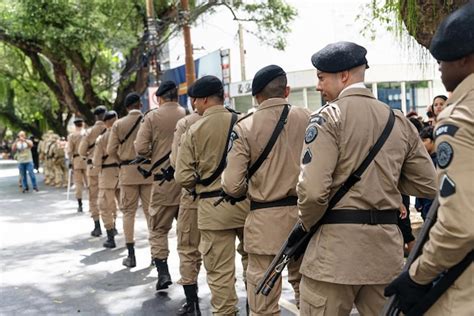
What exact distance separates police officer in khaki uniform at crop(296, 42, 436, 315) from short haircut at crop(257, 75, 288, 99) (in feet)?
2.97

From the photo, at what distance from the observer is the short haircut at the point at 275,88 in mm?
3844

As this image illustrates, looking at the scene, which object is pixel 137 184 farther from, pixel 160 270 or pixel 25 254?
pixel 25 254

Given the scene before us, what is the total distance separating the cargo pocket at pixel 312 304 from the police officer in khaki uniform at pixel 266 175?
800 mm

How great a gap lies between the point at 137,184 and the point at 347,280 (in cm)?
465

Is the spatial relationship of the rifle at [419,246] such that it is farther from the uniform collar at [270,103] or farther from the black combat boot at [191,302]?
the black combat boot at [191,302]

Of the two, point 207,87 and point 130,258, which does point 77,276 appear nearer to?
point 130,258

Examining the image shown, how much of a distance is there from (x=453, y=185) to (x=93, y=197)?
8.27 m

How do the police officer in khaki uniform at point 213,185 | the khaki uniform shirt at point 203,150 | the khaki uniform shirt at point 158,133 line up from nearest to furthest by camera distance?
the police officer in khaki uniform at point 213,185, the khaki uniform shirt at point 203,150, the khaki uniform shirt at point 158,133

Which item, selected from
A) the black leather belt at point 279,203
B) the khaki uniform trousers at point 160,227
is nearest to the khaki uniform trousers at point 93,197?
the khaki uniform trousers at point 160,227

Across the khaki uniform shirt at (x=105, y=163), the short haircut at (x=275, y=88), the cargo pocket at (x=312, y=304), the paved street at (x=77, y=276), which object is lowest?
the paved street at (x=77, y=276)

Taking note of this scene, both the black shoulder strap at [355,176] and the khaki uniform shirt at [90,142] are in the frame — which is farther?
the khaki uniform shirt at [90,142]

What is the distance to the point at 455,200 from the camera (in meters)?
1.91

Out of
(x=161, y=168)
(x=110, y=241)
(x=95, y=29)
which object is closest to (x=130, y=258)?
(x=110, y=241)

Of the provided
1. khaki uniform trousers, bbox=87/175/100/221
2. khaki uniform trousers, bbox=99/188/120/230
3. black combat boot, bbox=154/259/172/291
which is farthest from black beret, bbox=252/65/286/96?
khaki uniform trousers, bbox=87/175/100/221
